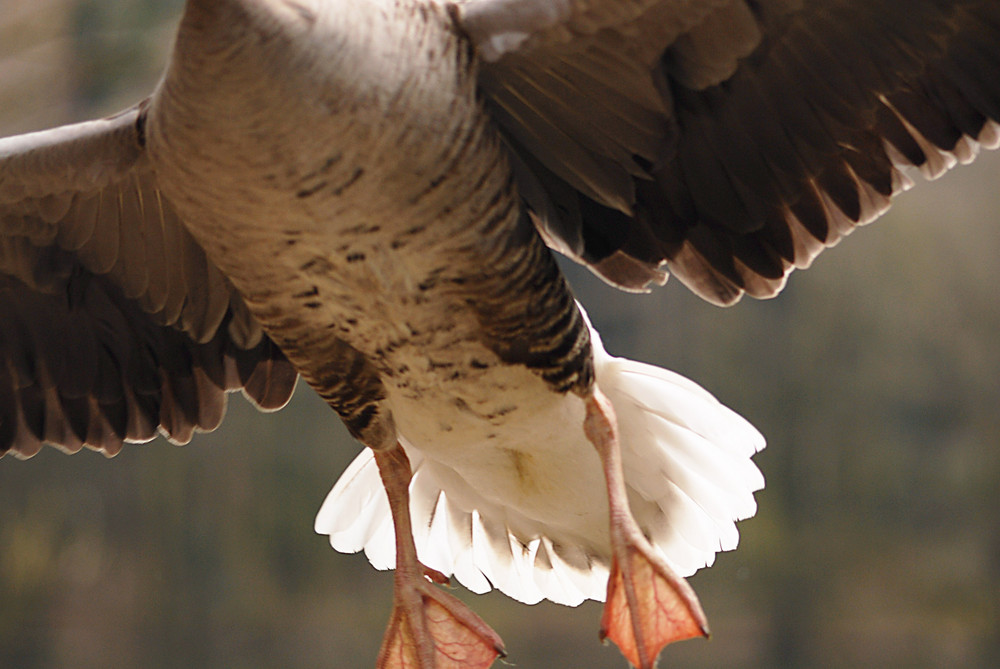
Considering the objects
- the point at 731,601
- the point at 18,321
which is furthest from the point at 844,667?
the point at 18,321

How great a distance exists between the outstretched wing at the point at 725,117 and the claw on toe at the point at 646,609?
499 mm

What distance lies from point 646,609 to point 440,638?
403mm

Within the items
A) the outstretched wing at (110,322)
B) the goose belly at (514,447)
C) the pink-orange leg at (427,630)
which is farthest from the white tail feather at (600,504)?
the outstretched wing at (110,322)

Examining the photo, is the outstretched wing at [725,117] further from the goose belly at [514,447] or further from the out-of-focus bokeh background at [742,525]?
the out-of-focus bokeh background at [742,525]

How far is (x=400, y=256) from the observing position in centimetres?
155

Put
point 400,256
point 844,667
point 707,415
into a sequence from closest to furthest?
point 400,256 < point 707,415 < point 844,667

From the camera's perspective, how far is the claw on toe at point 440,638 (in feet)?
6.08

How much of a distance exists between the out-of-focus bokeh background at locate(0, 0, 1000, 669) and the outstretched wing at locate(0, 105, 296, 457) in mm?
2162

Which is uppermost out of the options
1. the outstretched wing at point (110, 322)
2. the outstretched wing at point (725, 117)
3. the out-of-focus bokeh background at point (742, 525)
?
the outstretched wing at point (725, 117)

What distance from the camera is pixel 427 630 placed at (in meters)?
1.87

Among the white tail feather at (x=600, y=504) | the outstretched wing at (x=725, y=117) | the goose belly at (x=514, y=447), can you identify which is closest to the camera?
the outstretched wing at (x=725, y=117)

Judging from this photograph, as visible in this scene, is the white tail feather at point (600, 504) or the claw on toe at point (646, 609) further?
the white tail feather at point (600, 504)

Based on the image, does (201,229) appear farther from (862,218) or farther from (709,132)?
(862,218)

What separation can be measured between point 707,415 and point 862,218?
0.51m
